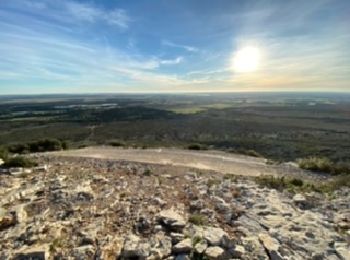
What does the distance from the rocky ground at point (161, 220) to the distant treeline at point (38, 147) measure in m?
9.77

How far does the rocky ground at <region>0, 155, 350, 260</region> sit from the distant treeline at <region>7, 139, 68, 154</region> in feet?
32.1

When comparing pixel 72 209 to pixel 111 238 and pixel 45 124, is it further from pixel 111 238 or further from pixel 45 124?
pixel 45 124

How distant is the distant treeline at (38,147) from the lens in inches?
809

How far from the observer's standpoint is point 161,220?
7.57 meters

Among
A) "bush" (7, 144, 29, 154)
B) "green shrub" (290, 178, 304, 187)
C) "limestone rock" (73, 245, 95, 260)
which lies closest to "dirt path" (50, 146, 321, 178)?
"green shrub" (290, 178, 304, 187)

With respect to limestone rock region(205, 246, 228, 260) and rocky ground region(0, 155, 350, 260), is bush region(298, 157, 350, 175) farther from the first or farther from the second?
limestone rock region(205, 246, 228, 260)

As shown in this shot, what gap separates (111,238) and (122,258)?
26.4 inches

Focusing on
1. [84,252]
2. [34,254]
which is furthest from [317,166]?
[34,254]

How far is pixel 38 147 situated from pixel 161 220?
15.9 m

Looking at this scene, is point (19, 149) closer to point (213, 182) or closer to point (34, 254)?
point (213, 182)

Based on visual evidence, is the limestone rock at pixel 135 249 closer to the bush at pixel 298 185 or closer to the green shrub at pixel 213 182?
the green shrub at pixel 213 182

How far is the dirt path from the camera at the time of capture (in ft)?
50.5

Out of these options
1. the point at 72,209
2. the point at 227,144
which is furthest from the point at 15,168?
the point at 227,144

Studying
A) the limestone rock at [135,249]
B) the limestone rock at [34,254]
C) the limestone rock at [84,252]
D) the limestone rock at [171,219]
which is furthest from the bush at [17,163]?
the limestone rock at [135,249]
